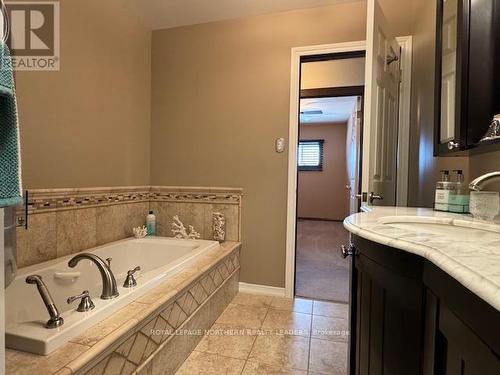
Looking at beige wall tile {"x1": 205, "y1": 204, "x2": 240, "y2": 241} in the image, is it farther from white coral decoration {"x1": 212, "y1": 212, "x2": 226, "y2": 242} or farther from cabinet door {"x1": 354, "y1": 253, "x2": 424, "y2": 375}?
cabinet door {"x1": 354, "y1": 253, "x2": 424, "y2": 375}

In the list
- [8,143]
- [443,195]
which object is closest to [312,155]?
[443,195]

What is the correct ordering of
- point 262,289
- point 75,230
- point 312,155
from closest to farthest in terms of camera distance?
1. point 75,230
2. point 262,289
3. point 312,155

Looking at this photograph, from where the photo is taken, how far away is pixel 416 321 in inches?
26.0

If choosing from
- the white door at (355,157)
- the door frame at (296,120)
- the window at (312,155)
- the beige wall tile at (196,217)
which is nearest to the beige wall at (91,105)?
the beige wall tile at (196,217)

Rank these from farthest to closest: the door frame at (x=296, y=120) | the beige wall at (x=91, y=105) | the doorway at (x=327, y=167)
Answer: the doorway at (x=327, y=167)
the door frame at (x=296, y=120)
the beige wall at (x=91, y=105)

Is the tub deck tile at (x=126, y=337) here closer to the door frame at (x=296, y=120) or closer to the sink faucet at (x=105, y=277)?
the sink faucet at (x=105, y=277)

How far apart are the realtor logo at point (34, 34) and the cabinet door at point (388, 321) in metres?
2.18

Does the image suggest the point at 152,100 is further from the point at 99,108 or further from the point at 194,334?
the point at 194,334

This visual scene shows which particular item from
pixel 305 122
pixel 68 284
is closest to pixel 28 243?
pixel 68 284

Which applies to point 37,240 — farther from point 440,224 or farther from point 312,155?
point 312,155

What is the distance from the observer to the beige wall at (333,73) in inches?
121

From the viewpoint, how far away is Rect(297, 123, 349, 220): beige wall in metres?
6.50

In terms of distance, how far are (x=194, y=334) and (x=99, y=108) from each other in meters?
1.81

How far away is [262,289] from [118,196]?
4.96 ft
